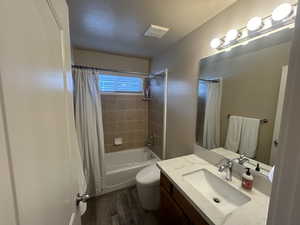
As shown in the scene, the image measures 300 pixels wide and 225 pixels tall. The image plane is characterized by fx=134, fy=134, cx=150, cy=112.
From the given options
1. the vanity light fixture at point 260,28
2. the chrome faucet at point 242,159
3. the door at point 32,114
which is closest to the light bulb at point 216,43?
the vanity light fixture at point 260,28

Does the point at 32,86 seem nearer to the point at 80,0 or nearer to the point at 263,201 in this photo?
the point at 80,0

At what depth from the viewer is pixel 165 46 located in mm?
2078

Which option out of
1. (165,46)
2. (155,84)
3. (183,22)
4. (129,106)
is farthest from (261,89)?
(129,106)

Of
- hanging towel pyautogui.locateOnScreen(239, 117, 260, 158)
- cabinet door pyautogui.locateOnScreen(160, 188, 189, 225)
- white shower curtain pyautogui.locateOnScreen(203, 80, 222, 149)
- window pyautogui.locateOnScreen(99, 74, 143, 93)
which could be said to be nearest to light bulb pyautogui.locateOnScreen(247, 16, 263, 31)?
white shower curtain pyautogui.locateOnScreen(203, 80, 222, 149)

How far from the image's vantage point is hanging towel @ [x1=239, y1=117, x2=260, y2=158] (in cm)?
107

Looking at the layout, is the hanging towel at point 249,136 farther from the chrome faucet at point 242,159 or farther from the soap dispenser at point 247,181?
the soap dispenser at point 247,181

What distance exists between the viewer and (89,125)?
6.50 feet

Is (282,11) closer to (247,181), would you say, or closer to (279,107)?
(279,107)

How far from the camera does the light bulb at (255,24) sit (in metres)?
0.95

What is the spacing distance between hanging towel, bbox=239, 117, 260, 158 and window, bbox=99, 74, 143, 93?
214 centimetres

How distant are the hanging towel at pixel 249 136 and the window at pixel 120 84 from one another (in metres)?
2.14

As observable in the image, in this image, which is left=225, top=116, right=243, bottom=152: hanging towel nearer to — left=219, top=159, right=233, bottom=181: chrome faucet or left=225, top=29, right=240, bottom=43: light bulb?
left=219, top=159, right=233, bottom=181: chrome faucet

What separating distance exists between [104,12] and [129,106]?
171cm

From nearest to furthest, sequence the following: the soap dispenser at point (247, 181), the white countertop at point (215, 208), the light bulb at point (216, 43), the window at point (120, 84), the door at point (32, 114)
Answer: the door at point (32, 114) < the white countertop at point (215, 208) < the soap dispenser at point (247, 181) < the light bulb at point (216, 43) < the window at point (120, 84)
